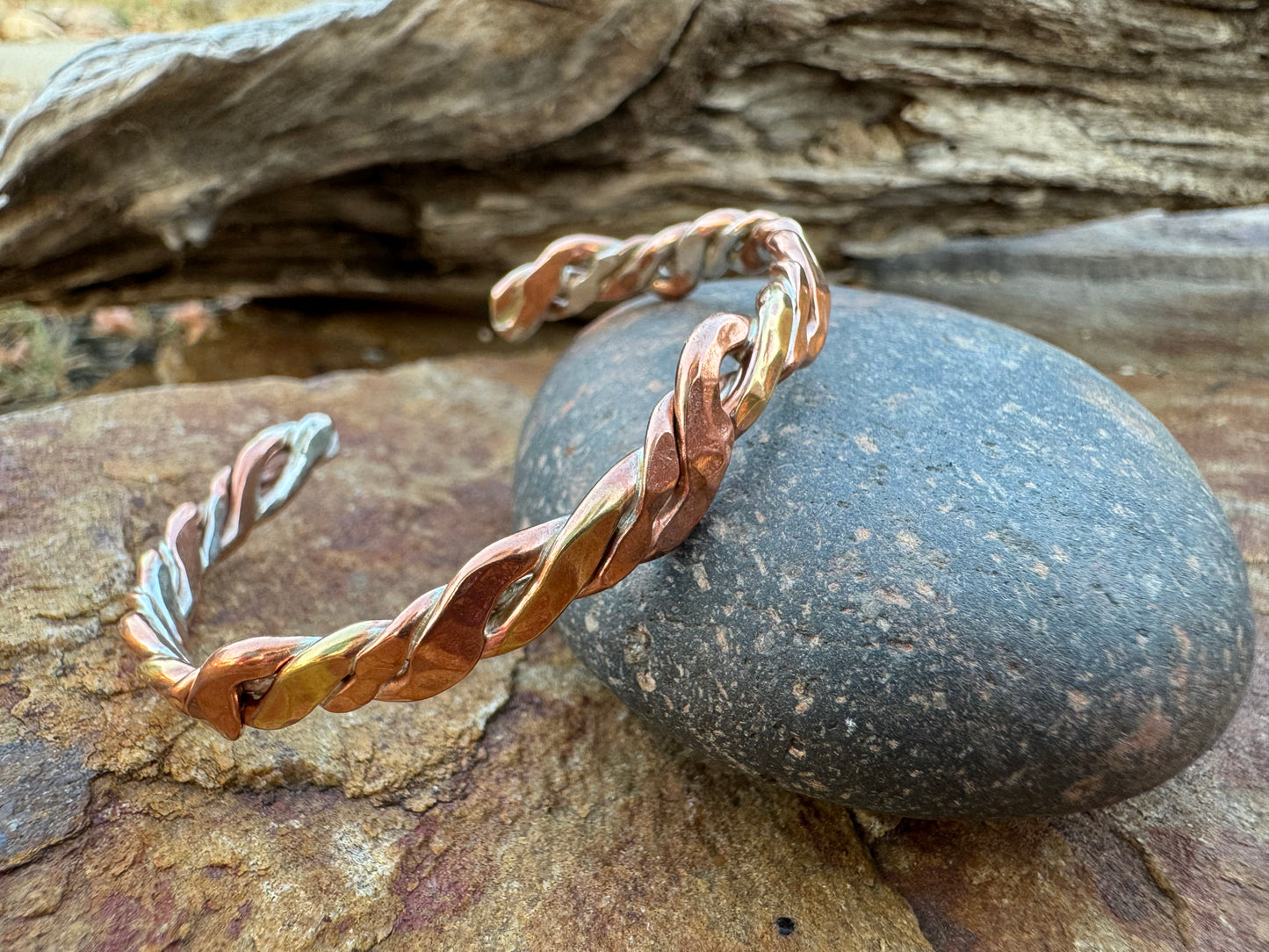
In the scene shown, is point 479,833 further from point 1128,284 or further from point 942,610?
point 1128,284

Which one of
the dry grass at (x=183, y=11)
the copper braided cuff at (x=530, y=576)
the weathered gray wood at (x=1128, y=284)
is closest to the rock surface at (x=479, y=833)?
the copper braided cuff at (x=530, y=576)

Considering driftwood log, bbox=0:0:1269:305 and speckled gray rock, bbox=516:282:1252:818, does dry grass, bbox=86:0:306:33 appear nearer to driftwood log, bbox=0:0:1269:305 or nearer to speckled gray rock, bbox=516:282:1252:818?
driftwood log, bbox=0:0:1269:305

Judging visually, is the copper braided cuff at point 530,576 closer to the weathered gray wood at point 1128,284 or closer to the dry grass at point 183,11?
the weathered gray wood at point 1128,284

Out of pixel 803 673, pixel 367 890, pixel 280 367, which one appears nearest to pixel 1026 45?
pixel 803 673

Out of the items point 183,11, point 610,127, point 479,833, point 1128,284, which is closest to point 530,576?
point 479,833

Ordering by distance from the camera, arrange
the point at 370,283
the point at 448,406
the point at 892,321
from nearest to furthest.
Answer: the point at 892,321, the point at 448,406, the point at 370,283

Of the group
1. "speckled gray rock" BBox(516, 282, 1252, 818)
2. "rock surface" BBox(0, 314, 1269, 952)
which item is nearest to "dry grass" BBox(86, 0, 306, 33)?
"rock surface" BBox(0, 314, 1269, 952)

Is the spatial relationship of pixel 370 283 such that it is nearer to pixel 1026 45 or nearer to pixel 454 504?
pixel 454 504
